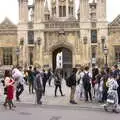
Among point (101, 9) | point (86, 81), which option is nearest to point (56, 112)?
point (86, 81)

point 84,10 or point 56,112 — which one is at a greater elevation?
point 84,10

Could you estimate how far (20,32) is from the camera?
52.7 meters

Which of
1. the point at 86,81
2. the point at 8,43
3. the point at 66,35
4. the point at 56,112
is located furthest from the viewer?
the point at 8,43

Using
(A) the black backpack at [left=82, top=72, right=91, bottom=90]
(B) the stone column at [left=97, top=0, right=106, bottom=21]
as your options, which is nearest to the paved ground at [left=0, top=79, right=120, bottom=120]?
(A) the black backpack at [left=82, top=72, right=91, bottom=90]

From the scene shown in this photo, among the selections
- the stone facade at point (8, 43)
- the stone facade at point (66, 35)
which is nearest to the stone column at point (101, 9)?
the stone facade at point (66, 35)

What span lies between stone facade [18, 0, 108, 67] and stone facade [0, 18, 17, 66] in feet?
3.00

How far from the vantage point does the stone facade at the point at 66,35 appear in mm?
50656

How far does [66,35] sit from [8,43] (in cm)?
703

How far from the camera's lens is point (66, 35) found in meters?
51.4

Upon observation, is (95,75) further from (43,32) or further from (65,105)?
(43,32)

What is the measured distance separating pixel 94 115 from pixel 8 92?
357cm

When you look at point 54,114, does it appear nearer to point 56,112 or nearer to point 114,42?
point 56,112

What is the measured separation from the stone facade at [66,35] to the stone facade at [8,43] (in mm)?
914

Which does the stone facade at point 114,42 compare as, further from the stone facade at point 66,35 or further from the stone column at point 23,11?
the stone column at point 23,11
